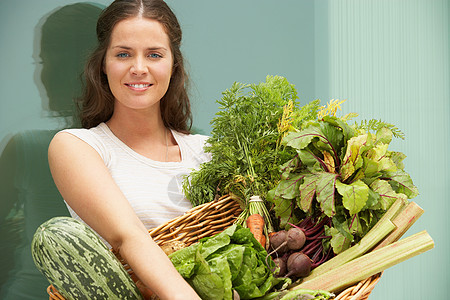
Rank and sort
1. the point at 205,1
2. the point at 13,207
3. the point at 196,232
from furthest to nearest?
1. the point at 205,1
2. the point at 13,207
3. the point at 196,232

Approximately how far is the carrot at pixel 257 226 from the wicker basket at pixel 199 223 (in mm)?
128

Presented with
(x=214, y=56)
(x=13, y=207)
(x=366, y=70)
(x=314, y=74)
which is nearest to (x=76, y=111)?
(x=13, y=207)

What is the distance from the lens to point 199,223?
1321 mm

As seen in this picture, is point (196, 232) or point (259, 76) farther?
point (259, 76)

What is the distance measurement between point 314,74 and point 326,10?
34 centimetres

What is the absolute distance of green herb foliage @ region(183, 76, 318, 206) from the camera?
53.1 inches

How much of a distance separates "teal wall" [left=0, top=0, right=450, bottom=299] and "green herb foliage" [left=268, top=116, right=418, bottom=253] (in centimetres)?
86

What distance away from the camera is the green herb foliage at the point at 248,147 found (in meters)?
1.35

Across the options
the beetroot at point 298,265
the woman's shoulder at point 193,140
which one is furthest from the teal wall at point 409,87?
the beetroot at point 298,265

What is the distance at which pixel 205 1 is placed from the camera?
1.98 meters

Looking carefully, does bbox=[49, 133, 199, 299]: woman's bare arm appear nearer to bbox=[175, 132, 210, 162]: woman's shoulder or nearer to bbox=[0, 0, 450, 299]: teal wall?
bbox=[0, 0, 450, 299]: teal wall

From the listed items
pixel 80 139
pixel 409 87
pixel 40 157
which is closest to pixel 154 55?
pixel 80 139

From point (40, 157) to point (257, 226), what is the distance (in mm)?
866

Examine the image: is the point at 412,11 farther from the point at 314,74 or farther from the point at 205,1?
the point at 205,1
